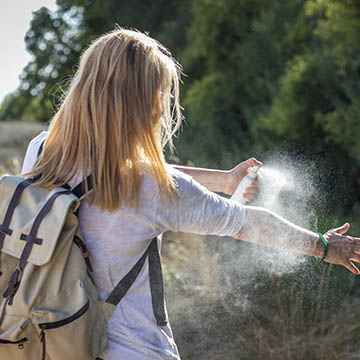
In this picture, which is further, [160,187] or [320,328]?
[320,328]

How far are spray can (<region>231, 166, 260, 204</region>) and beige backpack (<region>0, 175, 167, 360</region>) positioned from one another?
811 mm

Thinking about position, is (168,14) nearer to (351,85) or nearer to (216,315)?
(351,85)

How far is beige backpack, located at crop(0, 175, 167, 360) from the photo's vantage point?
1.48 m

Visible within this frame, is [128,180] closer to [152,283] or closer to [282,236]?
[152,283]

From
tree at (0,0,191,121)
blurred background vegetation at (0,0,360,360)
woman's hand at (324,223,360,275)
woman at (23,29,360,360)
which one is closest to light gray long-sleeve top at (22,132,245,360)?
woman at (23,29,360,360)

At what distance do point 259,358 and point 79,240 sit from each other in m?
1.99

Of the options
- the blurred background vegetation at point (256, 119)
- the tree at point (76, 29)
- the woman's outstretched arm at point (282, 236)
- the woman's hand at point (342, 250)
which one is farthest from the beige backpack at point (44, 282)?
the tree at point (76, 29)

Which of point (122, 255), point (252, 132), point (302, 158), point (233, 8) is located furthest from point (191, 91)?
point (122, 255)

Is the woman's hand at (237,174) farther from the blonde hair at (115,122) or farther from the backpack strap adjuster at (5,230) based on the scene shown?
the backpack strap adjuster at (5,230)

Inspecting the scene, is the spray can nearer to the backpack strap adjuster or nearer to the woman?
the woman

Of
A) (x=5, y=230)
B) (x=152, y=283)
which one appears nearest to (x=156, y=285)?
(x=152, y=283)

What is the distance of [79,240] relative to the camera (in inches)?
62.0

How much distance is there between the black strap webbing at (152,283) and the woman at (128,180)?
1 centimetres

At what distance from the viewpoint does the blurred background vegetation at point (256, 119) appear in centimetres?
332
